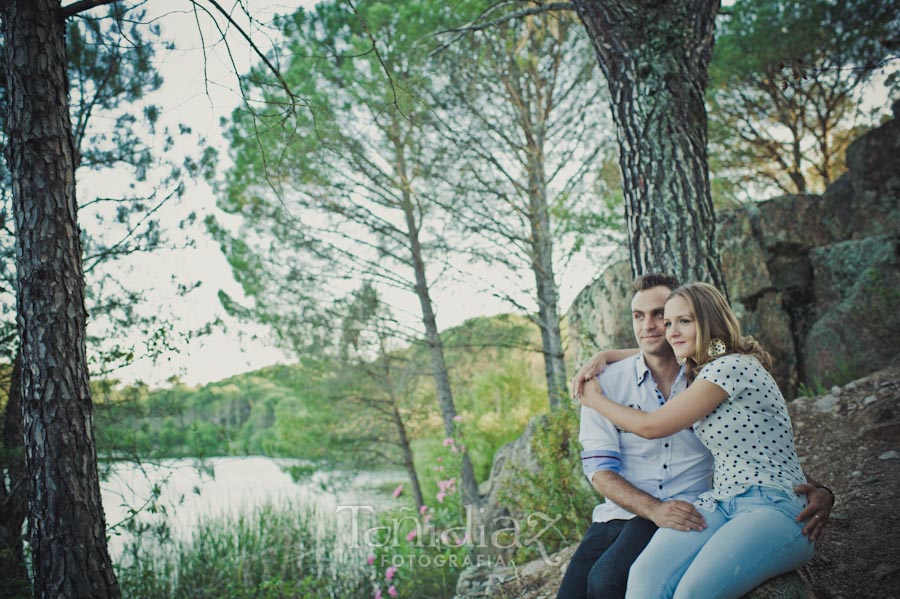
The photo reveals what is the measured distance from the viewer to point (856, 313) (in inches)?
182

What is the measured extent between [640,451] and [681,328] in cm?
47

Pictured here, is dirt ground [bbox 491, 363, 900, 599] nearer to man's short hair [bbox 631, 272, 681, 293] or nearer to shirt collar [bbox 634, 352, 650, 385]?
shirt collar [bbox 634, 352, 650, 385]

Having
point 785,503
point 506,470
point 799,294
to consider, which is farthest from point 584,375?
point 506,470

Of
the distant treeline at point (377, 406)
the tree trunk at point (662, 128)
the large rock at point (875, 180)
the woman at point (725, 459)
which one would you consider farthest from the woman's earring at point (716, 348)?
the distant treeline at point (377, 406)

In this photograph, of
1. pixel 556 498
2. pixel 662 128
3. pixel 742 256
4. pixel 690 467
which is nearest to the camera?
pixel 690 467

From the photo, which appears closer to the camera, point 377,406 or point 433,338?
point 433,338

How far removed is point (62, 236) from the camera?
95.0 inches

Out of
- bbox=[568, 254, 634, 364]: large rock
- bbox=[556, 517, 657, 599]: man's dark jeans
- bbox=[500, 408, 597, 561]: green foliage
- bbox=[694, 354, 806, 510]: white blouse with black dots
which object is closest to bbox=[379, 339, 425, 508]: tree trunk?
bbox=[568, 254, 634, 364]: large rock

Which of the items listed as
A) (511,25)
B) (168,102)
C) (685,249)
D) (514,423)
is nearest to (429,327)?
(514,423)

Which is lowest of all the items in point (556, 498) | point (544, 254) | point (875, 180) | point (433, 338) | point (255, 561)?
point (255, 561)

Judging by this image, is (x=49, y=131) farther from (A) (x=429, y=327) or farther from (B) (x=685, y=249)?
(A) (x=429, y=327)

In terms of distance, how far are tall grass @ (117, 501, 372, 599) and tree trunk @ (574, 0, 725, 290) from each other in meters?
3.73

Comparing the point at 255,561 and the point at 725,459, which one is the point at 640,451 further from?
the point at 255,561

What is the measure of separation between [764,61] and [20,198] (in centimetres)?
1160
